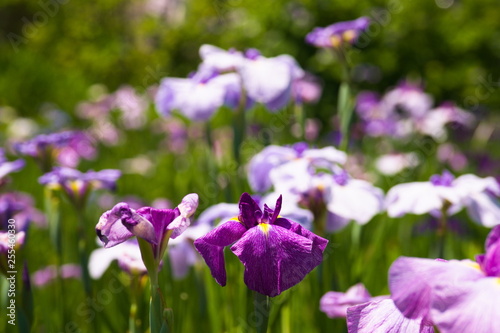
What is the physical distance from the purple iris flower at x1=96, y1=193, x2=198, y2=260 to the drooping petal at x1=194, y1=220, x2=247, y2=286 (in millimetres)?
39

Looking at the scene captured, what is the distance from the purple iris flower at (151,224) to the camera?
2.38 ft

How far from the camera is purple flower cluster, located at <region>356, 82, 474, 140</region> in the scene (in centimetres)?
281

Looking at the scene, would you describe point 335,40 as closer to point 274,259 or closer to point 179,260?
point 179,260

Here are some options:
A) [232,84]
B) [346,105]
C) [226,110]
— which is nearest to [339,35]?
[346,105]

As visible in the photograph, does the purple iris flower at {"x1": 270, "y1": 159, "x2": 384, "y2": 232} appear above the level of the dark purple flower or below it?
below

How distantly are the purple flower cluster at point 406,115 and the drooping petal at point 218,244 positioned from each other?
2.16 metres

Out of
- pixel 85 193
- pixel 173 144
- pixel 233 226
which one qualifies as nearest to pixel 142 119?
pixel 173 144

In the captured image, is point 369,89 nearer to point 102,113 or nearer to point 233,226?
point 102,113

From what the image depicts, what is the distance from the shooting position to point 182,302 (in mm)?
1359

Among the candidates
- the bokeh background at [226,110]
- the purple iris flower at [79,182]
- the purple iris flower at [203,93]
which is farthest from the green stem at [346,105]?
the purple iris flower at [79,182]

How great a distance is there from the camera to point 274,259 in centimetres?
69

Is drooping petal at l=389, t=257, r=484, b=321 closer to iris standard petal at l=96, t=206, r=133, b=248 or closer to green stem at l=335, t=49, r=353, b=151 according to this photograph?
iris standard petal at l=96, t=206, r=133, b=248

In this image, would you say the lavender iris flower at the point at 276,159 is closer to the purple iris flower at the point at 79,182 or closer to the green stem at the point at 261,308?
the purple iris flower at the point at 79,182

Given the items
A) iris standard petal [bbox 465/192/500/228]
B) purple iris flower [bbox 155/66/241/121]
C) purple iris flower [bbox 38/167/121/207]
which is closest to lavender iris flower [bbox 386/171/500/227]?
iris standard petal [bbox 465/192/500/228]
